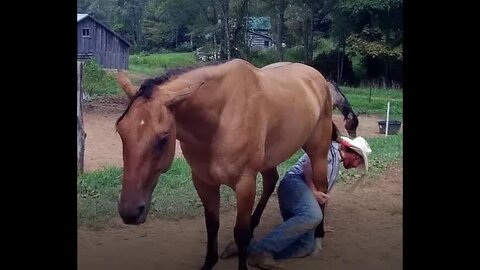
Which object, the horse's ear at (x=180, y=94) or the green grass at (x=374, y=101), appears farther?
the green grass at (x=374, y=101)

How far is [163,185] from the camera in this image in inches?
97.2

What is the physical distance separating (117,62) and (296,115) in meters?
0.72

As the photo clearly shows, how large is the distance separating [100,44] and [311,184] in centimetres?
101

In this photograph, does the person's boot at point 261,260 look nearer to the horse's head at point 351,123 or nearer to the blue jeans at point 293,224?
the blue jeans at point 293,224

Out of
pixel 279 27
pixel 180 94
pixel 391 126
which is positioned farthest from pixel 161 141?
pixel 391 126

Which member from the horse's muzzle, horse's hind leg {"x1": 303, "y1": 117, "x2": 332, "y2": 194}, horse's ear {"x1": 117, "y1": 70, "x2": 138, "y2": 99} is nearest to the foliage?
horse's hind leg {"x1": 303, "y1": 117, "x2": 332, "y2": 194}

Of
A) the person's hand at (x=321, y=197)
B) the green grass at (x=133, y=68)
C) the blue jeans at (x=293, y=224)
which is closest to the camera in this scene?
the green grass at (x=133, y=68)

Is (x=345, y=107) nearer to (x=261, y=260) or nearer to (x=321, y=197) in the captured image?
(x=321, y=197)

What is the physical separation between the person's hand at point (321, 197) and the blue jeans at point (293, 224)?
3 cm

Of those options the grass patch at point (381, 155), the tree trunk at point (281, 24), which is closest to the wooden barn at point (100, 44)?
the tree trunk at point (281, 24)

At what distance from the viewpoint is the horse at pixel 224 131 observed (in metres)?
2.12
